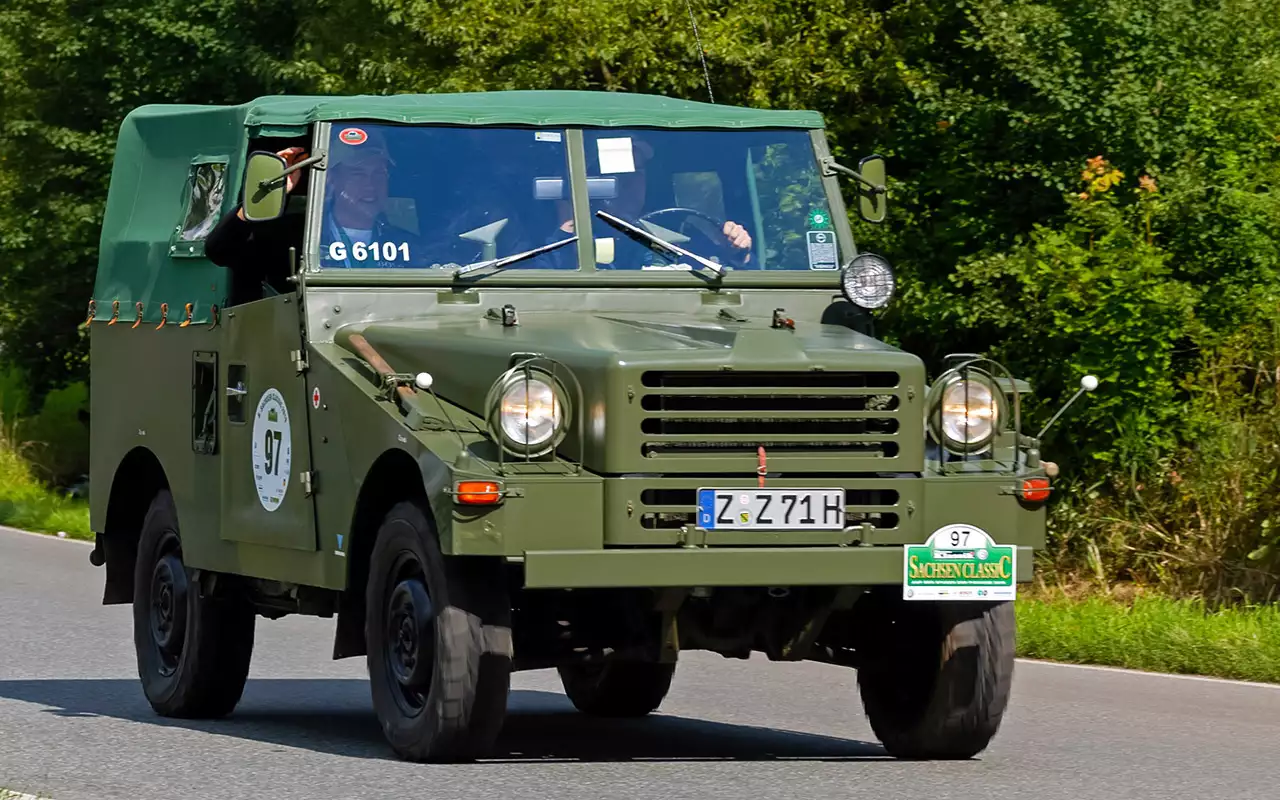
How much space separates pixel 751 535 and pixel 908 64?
13.0 metres

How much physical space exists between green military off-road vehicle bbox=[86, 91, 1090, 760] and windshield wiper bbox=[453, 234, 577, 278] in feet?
0.04

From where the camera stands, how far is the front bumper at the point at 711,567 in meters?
8.70

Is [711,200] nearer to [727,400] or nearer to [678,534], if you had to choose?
[727,400]

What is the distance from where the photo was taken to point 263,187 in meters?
10.1

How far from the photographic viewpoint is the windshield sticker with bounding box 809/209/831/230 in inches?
429

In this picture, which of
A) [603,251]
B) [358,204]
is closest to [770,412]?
[603,251]

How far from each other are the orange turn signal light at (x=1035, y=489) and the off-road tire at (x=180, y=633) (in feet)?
12.6

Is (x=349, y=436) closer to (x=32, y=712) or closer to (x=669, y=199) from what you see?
(x=669, y=199)

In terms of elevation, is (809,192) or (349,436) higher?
(809,192)

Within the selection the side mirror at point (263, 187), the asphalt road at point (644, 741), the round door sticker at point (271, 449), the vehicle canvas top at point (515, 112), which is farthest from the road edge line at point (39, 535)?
the side mirror at point (263, 187)

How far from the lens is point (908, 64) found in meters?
21.4

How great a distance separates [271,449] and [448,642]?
200 cm

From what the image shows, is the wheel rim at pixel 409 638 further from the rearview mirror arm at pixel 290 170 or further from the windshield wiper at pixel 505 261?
the rearview mirror arm at pixel 290 170

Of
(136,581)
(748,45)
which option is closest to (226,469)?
(136,581)
